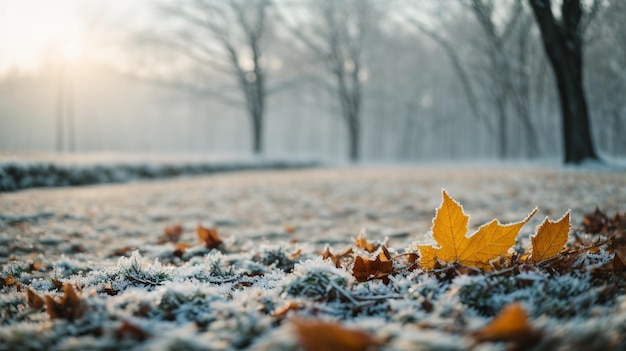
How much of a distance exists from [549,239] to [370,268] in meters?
0.65

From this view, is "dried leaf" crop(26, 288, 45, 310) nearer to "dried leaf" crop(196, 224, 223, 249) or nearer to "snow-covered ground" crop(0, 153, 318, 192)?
"dried leaf" crop(196, 224, 223, 249)

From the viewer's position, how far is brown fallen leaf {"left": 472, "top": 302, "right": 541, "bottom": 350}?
0.79 meters

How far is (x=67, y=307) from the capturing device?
1145 mm

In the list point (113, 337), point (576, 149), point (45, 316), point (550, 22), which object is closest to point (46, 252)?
point (45, 316)

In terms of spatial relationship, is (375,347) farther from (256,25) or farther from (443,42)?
(256,25)

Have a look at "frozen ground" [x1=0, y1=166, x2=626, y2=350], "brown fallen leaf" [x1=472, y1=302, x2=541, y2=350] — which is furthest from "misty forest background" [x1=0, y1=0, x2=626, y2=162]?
"brown fallen leaf" [x1=472, y1=302, x2=541, y2=350]

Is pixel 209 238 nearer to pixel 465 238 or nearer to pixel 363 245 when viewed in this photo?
pixel 363 245

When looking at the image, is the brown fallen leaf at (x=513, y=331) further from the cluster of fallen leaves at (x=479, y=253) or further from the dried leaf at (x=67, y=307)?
the dried leaf at (x=67, y=307)

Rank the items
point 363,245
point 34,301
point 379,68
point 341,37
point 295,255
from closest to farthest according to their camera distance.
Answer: point 34,301 → point 363,245 → point 295,255 → point 341,37 → point 379,68

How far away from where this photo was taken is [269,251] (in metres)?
2.22

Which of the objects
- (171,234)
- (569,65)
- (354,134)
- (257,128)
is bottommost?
(171,234)

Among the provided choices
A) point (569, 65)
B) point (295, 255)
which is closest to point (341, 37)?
point (569, 65)

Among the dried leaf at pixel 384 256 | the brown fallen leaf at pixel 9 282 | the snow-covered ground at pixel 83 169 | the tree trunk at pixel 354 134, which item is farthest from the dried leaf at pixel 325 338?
the tree trunk at pixel 354 134

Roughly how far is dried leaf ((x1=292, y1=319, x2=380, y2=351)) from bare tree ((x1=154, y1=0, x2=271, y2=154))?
18128 millimetres
